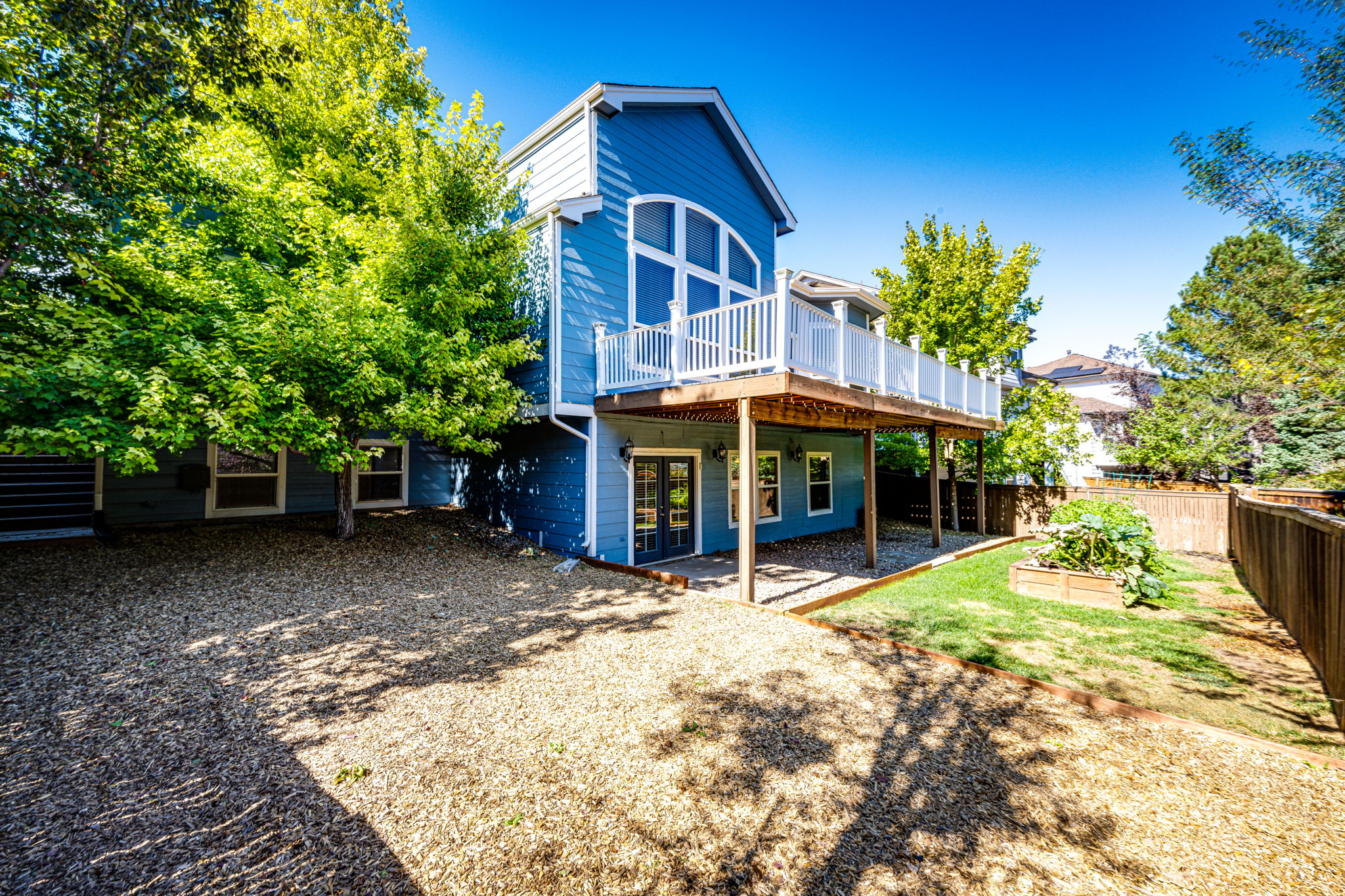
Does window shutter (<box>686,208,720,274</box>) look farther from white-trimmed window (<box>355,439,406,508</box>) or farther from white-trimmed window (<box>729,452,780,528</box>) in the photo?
white-trimmed window (<box>355,439,406,508</box>)

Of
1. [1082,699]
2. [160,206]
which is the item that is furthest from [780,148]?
[1082,699]

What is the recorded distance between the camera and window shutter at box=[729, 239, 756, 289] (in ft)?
35.9

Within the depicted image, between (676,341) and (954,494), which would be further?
(954,494)

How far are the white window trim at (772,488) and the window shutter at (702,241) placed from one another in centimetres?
392

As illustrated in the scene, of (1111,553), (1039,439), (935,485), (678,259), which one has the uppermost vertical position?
(678,259)

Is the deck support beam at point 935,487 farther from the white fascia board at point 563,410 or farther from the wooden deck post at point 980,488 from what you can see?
the white fascia board at point 563,410

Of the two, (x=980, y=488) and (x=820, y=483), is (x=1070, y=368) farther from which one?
(x=820, y=483)

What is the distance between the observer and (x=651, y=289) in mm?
9227

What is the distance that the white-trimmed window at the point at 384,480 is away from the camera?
10168mm

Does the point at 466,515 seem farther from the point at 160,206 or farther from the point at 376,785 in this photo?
the point at 376,785

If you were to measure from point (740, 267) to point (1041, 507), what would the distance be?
1014 cm

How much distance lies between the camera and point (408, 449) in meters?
10.6

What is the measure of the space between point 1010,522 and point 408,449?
49.8 ft

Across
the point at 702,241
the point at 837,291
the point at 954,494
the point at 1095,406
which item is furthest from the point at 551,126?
the point at 1095,406
